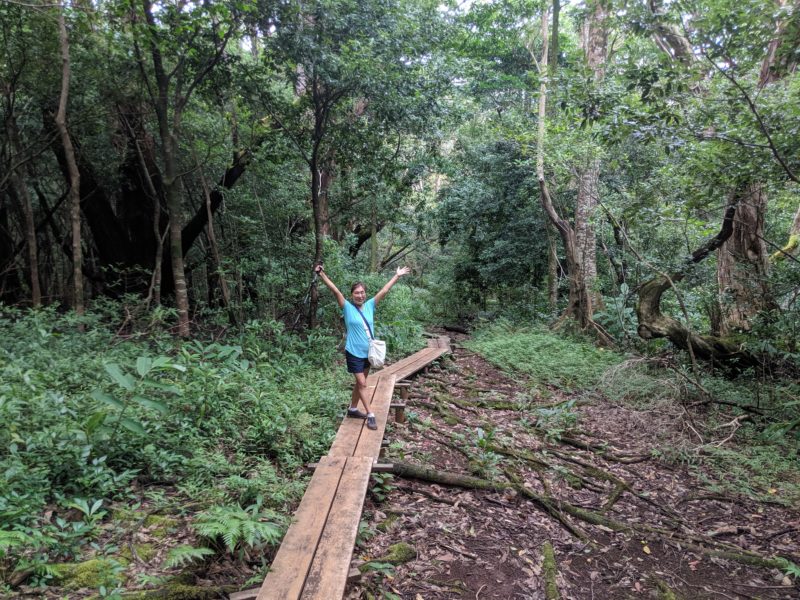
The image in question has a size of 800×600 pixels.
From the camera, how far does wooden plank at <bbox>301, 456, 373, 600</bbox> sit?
2.81 m

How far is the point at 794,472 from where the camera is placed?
5773mm

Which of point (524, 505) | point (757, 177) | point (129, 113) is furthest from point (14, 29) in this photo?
point (757, 177)

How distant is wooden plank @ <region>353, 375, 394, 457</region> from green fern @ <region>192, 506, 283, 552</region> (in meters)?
1.48

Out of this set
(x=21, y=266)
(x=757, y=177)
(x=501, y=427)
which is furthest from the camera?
(x=21, y=266)

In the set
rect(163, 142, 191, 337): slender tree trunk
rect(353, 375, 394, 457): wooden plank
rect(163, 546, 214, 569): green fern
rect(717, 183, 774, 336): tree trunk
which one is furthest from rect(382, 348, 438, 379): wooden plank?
rect(717, 183, 774, 336): tree trunk

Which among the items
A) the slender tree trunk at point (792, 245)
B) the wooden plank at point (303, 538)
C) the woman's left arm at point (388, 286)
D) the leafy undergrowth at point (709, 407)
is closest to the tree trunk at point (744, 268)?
the slender tree trunk at point (792, 245)

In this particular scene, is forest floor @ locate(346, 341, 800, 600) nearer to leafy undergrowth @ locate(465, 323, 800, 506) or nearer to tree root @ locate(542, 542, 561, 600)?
tree root @ locate(542, 542, 561, 600)

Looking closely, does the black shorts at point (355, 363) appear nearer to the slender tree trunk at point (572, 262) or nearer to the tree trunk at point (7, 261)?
the slender tree trunk at point (572, 262)

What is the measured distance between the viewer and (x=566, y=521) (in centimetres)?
473

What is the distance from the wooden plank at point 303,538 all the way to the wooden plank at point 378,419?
522 millimetres

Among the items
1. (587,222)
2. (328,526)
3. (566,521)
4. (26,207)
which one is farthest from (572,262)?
(26,207)

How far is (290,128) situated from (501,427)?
705cm

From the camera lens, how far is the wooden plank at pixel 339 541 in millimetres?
2814

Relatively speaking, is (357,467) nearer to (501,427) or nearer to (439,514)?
(439,514)
